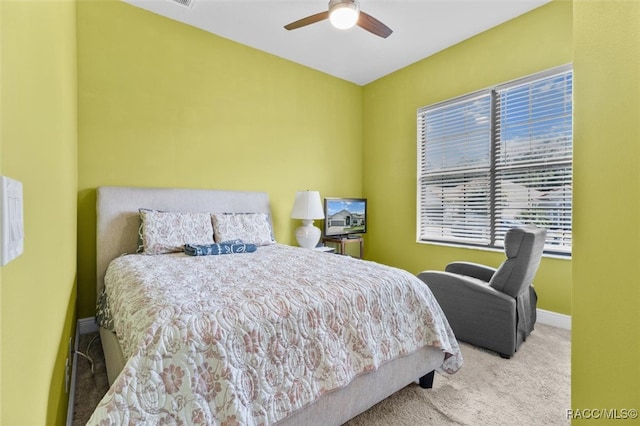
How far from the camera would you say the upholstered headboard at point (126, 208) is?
2635 mm

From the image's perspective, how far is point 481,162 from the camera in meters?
3.39

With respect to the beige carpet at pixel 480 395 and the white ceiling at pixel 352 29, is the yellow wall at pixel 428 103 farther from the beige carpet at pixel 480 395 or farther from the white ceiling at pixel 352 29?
the beige carpet at pixel 480 395

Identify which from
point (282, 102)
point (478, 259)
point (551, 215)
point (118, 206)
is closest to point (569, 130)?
point (551, 215)

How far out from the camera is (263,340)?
3.89ft

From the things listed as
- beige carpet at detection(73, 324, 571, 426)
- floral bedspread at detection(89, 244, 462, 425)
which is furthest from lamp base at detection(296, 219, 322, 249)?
beige carpet at detection(73, 324, 571, 426)

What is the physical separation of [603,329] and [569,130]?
8.58ft

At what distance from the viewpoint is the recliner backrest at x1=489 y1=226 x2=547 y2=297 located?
2.17 m

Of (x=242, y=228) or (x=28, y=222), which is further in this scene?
(x=242, y=228)

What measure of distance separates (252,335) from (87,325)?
2.38 m

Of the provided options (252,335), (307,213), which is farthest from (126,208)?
(252,335)

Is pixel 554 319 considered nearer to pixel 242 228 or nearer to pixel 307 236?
pixel 307 236

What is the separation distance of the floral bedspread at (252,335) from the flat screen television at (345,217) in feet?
6.75

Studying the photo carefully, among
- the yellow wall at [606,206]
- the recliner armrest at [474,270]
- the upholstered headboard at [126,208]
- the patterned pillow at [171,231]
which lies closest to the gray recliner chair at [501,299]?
the recliner armrest at [474,270]

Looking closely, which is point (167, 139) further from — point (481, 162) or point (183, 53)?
point (481, 162)
